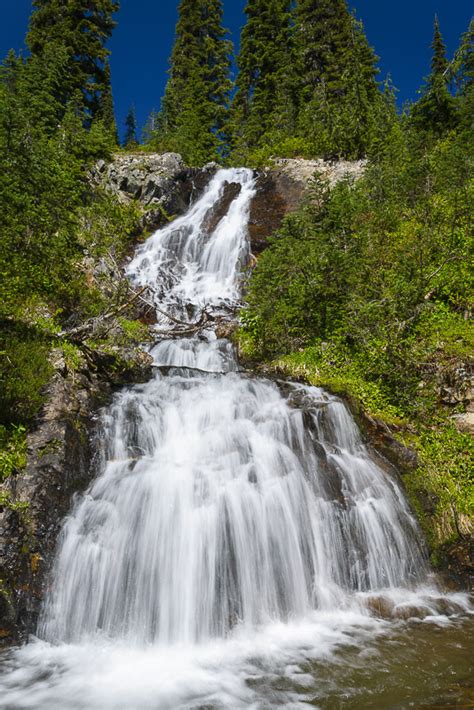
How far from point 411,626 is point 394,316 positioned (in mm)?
5794

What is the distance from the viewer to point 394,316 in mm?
8828

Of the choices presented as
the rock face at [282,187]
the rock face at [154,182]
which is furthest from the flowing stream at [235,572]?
the rock face at [154,182]

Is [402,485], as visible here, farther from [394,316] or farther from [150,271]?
[150,271]

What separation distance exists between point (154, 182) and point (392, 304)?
1595cm

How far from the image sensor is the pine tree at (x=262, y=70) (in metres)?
29.5

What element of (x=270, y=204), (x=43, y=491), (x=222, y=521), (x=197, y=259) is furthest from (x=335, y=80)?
(x=43, y=491)

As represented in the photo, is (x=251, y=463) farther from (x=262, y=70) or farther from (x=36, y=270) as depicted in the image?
(x=262, y=70)

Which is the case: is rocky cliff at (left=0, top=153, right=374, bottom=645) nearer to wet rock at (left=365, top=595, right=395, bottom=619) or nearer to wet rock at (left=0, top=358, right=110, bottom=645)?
wet rock at (left=0, top=358, right=110, bottom=645)

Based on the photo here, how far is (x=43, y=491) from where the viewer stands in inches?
209

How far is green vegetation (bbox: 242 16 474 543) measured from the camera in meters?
7.26

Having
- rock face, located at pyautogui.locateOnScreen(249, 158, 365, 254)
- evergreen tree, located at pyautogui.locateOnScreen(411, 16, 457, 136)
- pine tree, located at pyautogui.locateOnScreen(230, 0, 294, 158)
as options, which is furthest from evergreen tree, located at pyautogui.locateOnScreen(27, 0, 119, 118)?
evergreen tree, located at pyautogui.locateOnScreen(411, 16, 457, 136)

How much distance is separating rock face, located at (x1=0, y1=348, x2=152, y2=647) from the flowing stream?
0.65 ft

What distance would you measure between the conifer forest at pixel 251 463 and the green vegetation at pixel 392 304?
51 millimetres

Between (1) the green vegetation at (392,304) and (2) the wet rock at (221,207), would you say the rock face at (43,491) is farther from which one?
(2) the wet rock at (221,207)
